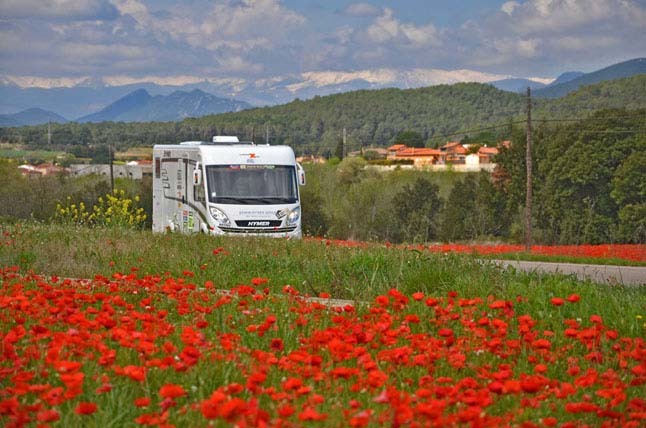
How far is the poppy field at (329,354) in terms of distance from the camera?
3857 mm

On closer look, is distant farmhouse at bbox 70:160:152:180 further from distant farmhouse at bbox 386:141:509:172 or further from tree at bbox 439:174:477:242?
distant farmhouse at bbox 386:141:509:172

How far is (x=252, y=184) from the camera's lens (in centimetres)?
2245

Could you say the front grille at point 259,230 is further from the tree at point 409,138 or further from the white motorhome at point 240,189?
the tree at point 409,138

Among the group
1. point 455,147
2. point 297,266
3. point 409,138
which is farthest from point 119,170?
point 297,266

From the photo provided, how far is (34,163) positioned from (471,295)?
8457 centimetres

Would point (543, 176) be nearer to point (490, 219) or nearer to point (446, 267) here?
point (490, 219)

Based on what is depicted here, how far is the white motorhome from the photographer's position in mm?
21844

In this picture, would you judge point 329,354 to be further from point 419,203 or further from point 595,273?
point 419,203

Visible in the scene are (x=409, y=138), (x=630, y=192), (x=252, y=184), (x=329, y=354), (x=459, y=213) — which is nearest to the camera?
(x=329, y=354)

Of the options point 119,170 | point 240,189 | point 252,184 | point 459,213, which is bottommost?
point 459,213

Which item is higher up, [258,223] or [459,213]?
[258,223]

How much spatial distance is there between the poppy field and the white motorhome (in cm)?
1209

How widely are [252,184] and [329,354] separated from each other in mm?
17318

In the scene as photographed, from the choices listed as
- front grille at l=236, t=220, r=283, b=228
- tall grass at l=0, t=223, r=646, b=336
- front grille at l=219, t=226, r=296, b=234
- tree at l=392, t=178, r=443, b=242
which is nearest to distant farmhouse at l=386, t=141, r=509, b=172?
tree at l=392, t=178, r=443, b=242
